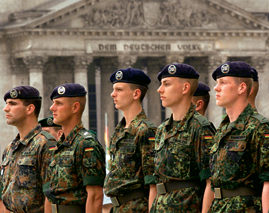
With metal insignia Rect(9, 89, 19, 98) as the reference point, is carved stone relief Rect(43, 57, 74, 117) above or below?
Answer: above

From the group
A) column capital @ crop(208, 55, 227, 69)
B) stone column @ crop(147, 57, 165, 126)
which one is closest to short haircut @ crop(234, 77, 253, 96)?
column capital @ crop(208, 55, 227, 69)

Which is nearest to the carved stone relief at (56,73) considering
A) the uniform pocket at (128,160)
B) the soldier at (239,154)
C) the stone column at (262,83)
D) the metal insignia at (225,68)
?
the stone column at (262,83)

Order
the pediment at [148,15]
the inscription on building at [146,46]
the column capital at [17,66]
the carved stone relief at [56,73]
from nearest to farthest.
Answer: the pediment at [148,15]
the inscription on building at [146,46]
the column capital at [17,66]
the carved stone relief at [56,73]

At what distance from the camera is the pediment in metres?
48.3

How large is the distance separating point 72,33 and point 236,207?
1654 inches

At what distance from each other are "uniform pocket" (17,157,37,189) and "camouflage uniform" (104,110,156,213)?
1.16 meters

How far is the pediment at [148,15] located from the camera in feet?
159

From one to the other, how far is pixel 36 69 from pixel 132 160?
40415mm

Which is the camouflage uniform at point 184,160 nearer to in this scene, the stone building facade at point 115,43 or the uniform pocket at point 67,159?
the uniform pocket at point 67,159

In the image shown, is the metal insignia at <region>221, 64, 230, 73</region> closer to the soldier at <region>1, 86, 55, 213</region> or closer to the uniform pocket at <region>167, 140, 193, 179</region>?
the uniform pocket at <region>167, 140, 193, 179</region>

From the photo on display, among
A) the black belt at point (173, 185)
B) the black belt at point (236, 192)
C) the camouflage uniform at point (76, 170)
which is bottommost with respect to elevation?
the black belt at point (236, 192)

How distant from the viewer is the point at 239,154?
7109 millimetres

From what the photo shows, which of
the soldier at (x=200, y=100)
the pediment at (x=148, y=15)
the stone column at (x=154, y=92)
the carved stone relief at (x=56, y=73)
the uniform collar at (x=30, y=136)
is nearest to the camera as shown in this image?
the uniform collar at (x=30, y=136)

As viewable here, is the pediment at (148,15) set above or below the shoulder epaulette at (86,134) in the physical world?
above
